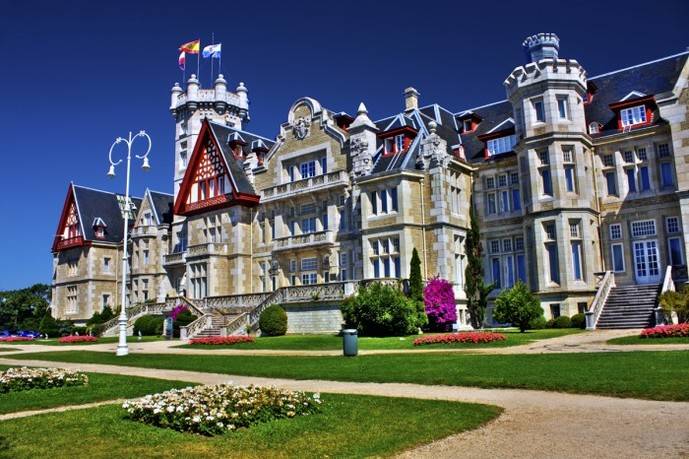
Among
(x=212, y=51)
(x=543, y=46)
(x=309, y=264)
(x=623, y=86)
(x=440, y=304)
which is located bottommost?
(x=440, y=304)

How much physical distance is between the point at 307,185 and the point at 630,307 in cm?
2245

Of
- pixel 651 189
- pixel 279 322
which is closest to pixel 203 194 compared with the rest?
pixel 279 322

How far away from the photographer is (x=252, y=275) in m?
45.7

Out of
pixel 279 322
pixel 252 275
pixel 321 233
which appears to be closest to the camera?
pixel 279 322

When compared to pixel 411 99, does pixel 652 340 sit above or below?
below

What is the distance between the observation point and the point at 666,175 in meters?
32.2

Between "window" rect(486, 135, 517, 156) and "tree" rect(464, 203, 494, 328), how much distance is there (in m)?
4.68

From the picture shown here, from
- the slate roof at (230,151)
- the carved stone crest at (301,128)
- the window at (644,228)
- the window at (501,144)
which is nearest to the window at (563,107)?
the window at (501,144)

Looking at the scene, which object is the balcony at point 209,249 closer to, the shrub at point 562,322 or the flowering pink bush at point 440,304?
the flowering pink bush at point 440,304

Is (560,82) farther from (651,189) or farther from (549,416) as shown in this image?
(549,416)

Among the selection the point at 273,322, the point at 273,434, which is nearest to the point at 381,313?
the point at 273,322

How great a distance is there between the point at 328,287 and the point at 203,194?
19.3 m

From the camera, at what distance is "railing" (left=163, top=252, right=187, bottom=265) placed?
52.3 metres

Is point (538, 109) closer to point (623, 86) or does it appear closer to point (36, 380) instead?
point (623, 86)
